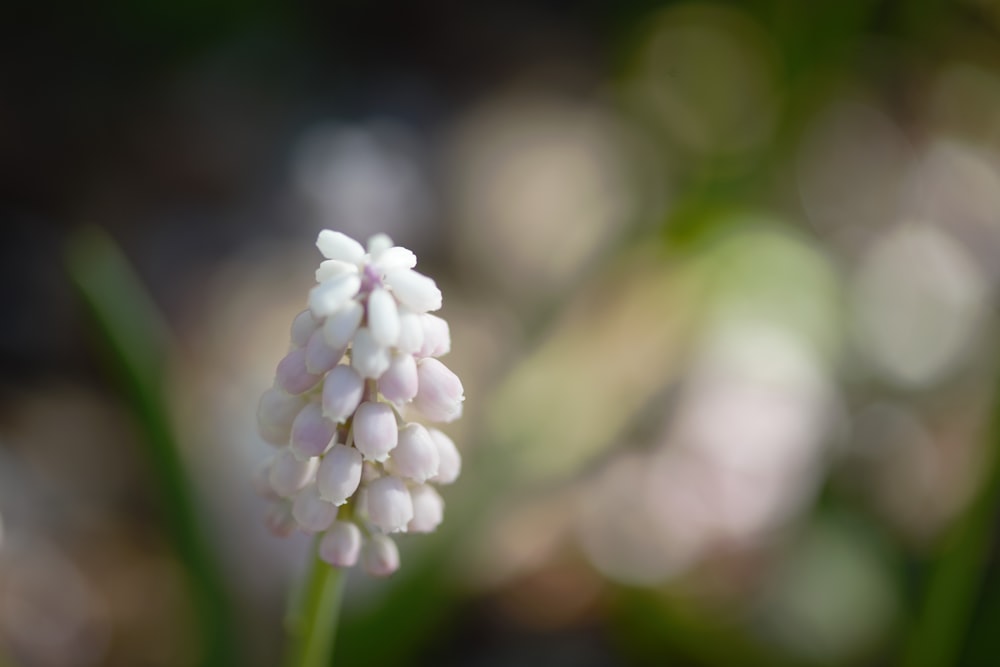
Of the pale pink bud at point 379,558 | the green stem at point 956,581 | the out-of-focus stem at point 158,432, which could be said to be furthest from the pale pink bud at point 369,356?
the green stem at point 956,581

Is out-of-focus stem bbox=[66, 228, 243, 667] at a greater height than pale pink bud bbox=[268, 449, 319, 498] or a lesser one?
greater

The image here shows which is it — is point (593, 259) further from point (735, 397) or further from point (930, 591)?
point (930, 591)

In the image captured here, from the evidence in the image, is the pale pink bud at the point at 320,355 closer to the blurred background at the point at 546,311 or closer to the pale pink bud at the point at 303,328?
the pale pink bud at the point at 303,328

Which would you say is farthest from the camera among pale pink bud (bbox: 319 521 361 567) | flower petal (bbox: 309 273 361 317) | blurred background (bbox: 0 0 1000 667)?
blurred background (bbox: 0 0 1000 667)

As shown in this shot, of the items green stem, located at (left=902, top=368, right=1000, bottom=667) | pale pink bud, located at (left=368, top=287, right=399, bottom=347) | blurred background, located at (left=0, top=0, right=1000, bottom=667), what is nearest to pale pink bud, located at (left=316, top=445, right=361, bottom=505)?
pale pink bud, located at (left=368, top=287, right=399, bottom=347)

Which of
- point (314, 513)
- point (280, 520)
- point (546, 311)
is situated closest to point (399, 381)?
point (314, 513)

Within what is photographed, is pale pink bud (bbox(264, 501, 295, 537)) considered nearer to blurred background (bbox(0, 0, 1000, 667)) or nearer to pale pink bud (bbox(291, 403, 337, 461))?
pale pink bud (bbox(291, 403, 337, 461))
